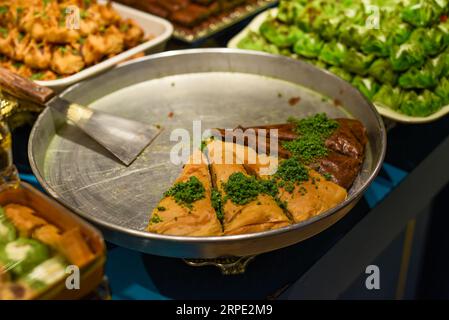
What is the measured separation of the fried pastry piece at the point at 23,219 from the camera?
3.43 ft

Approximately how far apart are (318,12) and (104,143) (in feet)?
3.74

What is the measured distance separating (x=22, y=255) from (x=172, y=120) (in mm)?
997

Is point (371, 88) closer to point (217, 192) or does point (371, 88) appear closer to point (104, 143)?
point (217, 192)

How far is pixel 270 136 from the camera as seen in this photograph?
5.71ft

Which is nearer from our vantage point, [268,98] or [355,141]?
[355,141]

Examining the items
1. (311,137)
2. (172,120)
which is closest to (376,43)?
(311,137)

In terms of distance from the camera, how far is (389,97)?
2027 millimetres

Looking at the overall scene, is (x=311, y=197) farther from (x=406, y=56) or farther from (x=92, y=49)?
(x=92, y=49)

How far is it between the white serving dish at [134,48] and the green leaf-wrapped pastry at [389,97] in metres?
0.94

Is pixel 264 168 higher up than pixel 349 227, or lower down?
higher up

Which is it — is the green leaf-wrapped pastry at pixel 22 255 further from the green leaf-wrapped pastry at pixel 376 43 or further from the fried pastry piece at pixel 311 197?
the green leaf-wrapped pastry at pixel 376 43
